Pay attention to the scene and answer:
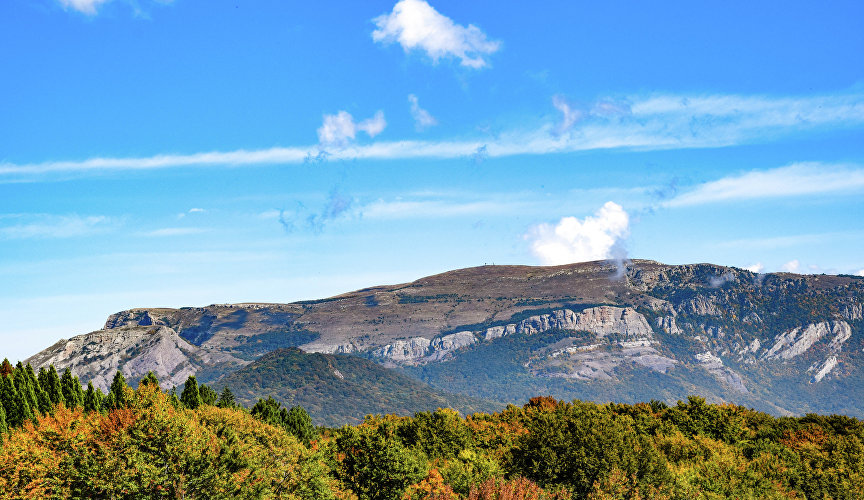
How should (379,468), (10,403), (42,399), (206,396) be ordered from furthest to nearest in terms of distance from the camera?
1. (206,396)
2. (42,399)
3. (10,403)
4. (379,468)

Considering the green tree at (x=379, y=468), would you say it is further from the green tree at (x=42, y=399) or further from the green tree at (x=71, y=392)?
the green tree at (x=42, y=399)

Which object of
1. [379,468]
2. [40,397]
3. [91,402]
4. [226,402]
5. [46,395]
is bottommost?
[379,468]

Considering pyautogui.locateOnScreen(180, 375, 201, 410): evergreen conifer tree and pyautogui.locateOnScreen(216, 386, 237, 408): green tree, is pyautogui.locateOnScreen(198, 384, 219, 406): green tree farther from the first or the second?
pyautogui.locateOnScreen(216, 386, 237, 408): green tree

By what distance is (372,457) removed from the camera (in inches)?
4085

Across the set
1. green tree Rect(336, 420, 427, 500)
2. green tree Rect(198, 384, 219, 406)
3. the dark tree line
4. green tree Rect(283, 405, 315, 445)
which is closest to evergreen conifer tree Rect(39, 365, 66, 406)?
the dark tree line

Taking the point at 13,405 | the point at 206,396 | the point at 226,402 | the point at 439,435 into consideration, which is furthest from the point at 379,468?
the point at 226,402

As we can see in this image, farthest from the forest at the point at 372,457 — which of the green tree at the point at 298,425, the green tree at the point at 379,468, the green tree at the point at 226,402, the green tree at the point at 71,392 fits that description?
the green tree at the point at 298,425

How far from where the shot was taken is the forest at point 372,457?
243 ft

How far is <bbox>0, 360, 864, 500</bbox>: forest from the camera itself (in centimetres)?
7406

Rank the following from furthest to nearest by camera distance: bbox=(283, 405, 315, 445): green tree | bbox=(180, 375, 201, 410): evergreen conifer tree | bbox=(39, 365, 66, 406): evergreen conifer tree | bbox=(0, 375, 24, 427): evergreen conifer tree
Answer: bbox=(283, 405, 315, 445): green tree
bbox=(180, 375, 201, 410): evergreen conifer tree
bbox=(39, 365, 66, 406): evergreen conifer tree
bbox=(0, 375, 24, 427): evergreen conifer tree

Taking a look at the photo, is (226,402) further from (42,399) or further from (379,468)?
(379,468)

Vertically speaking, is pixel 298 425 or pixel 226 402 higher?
pixel 226 402

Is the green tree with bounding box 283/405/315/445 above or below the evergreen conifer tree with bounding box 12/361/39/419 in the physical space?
below

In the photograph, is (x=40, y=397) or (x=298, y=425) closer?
(x=40, y=397)
